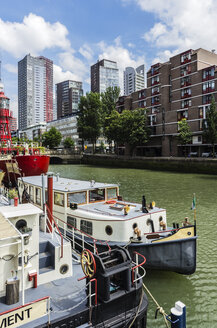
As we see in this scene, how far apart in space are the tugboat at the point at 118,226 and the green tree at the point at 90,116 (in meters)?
66.0

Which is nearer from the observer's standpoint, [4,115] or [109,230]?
[109,230]

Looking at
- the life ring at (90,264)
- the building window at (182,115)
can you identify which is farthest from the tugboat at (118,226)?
the building window at (182,115)

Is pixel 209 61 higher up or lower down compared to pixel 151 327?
higher up

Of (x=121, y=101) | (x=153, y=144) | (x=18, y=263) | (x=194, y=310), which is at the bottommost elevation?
(x=194, y=310)

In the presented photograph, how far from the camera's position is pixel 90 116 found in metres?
77.7

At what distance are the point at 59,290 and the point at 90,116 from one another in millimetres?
73944

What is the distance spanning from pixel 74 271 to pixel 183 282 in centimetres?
464

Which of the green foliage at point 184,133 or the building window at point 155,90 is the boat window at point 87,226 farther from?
the building window at point 155,90

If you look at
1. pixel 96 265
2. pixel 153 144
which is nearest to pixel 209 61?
pixel 153 144

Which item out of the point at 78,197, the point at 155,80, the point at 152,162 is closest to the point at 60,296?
the point at 78,197

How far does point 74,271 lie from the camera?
23.9ft

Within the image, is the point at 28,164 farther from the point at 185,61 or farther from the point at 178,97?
the point at 185,61

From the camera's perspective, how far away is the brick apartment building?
54.8 m

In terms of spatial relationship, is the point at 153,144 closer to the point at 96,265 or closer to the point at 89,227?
the point at 89,227
